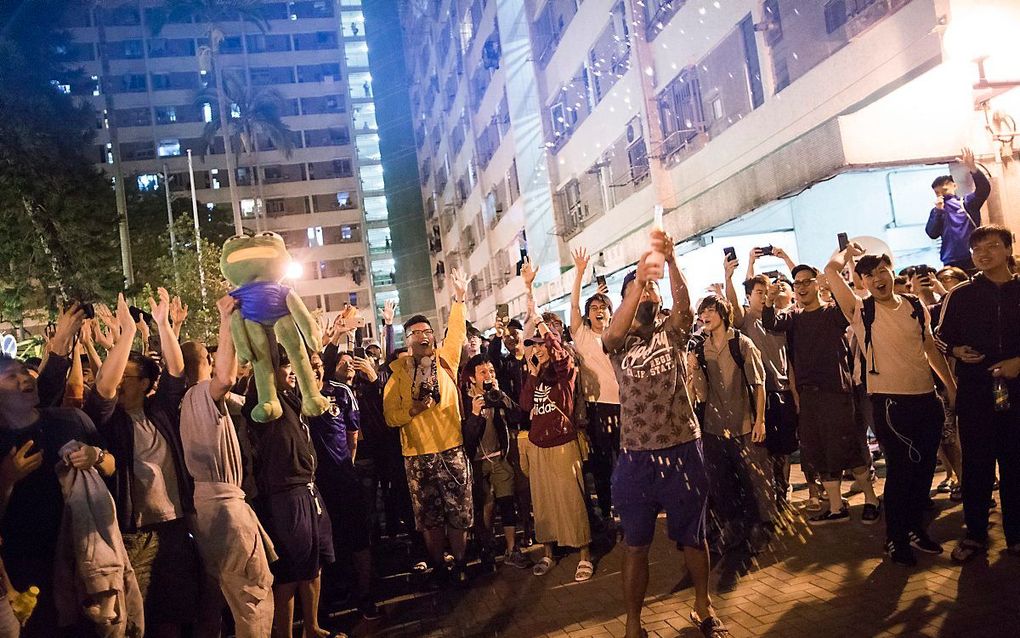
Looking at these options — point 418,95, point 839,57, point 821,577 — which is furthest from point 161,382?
point 418,95

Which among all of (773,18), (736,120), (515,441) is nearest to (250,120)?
(736,120)

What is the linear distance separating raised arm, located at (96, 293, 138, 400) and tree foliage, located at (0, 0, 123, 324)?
15.4 m

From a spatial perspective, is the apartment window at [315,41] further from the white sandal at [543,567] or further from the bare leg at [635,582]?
the bare leg at [635,582]

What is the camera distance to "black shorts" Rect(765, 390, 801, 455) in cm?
745

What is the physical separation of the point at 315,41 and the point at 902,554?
61.0 metres

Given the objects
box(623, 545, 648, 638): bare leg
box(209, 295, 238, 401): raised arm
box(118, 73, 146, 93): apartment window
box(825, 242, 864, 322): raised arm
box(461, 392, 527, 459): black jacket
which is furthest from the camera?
box(118, 73, 146, 93): apartment window

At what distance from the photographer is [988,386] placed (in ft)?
17.8

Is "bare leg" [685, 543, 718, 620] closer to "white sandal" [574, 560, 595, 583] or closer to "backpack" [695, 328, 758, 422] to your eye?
"white sandal" [574, 560, 595, 583]

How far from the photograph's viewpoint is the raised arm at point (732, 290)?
6.46 m

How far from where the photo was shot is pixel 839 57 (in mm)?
11633

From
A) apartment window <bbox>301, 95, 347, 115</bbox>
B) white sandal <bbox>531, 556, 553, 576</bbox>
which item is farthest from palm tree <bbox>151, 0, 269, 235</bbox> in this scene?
white sandal <bbox>531, 556, 553, 576</bbox>

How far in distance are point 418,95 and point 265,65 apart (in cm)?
1511

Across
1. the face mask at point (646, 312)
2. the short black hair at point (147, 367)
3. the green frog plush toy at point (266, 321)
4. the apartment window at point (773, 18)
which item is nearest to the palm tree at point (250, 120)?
the apartment window at point (773, 18)

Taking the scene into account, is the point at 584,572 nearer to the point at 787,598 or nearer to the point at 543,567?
the point at 543,567
